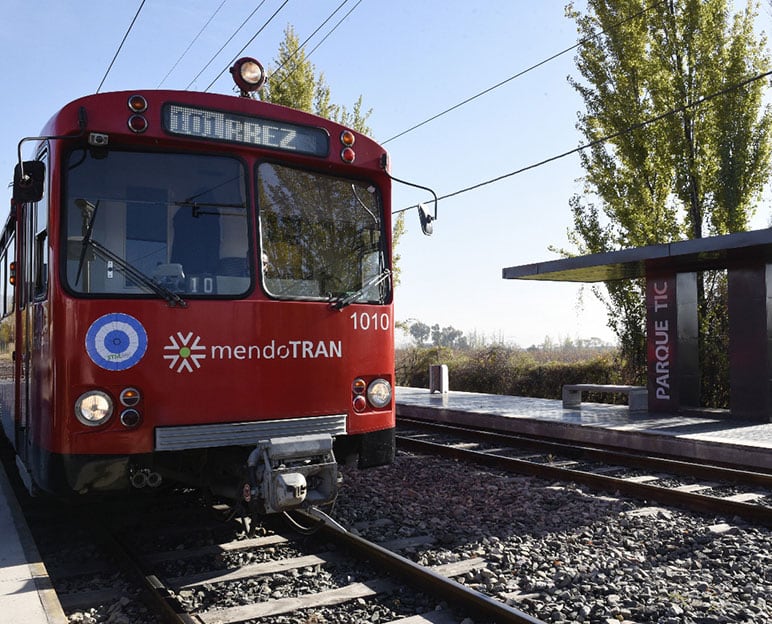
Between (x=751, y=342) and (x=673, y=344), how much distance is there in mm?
1489

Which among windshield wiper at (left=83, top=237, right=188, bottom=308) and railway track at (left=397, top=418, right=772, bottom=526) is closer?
windshield wiper at (left=83, top=237, right=188, bottom=308)

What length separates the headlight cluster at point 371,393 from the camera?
548 cm

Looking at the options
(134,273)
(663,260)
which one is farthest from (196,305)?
(663,260)

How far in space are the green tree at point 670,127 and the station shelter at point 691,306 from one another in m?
3.77

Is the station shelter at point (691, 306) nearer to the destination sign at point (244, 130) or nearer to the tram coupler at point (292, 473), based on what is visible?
the destination sign at point (244, 130)

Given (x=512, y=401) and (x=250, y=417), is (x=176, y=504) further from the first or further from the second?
(x=512, y=401)

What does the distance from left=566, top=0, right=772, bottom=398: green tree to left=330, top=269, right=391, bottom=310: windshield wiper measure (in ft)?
43.6

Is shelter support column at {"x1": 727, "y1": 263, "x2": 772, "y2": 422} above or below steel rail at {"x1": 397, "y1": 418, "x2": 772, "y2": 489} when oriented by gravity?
above

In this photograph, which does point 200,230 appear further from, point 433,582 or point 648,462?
point 648,462

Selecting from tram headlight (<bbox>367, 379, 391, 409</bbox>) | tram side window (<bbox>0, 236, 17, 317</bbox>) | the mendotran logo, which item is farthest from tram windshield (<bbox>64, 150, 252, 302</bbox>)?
tram side window (<bbox>0, 236, 17, 317</bbox>)

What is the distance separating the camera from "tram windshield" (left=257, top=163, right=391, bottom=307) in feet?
17.0

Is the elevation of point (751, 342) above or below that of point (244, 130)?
below

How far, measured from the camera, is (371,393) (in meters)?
5.57

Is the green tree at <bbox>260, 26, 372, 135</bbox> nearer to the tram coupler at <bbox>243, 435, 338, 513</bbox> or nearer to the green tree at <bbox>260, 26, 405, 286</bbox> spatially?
the green tree at <bbox>260, 26, 405, 286</bbox>
